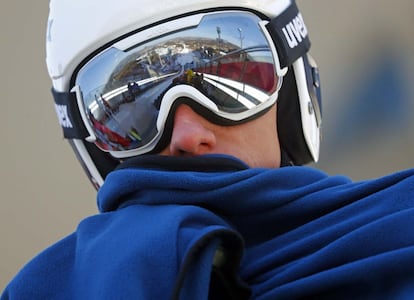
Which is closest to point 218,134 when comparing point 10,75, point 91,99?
point 91,99

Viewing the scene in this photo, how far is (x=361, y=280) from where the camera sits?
446 millimetres

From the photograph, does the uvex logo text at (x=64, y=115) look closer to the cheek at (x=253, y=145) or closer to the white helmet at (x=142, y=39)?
the white helmet at (x=142, y=39)

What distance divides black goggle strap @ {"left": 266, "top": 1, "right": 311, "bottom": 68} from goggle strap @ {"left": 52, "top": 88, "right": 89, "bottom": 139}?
0.19m

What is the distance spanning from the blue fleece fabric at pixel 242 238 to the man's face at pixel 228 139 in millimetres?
55

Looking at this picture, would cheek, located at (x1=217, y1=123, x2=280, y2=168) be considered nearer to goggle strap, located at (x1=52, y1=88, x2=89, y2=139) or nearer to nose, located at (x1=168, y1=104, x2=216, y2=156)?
nose, located at (x1=168, y1=104, x2=216, y2=156)

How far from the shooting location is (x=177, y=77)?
61cm

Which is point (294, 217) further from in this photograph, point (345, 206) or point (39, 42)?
point (39, 42)

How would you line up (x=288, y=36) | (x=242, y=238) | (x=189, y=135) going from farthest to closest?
1. (x=288, y=36)
2. (x=189, y=135)
3. (x=242, y=238)

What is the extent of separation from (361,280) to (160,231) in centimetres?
12

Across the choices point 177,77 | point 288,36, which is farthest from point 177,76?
point 288,36

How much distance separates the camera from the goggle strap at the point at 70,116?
697 millimetres

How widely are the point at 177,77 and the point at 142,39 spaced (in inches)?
2.0

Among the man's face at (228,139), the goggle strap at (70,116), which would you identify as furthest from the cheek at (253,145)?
the goggle strap at (70,116)

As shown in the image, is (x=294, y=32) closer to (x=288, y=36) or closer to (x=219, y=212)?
(x=288, y=36)
